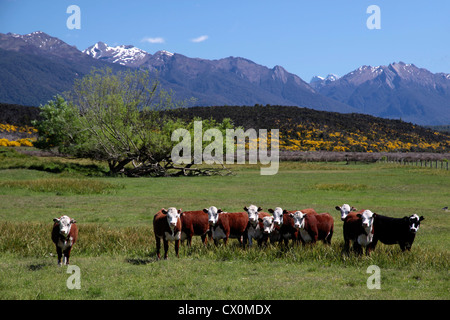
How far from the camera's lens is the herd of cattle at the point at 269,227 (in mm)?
12898

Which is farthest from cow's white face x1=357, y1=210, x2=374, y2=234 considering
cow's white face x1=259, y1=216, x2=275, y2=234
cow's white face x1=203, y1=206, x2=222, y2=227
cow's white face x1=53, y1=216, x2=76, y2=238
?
cow's white face x1=53, y1=216, x2=76, y2=238

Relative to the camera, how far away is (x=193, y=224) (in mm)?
14859

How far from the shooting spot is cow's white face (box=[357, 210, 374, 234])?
12.9 m

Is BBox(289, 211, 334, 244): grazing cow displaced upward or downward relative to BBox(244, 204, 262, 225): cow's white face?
downward

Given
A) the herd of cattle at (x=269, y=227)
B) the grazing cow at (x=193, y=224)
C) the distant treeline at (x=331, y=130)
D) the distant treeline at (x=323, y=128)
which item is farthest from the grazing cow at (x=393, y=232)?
the distant treeline at (x=331, y=130)

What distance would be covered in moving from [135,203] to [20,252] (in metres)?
13.8

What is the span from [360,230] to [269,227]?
111 inches

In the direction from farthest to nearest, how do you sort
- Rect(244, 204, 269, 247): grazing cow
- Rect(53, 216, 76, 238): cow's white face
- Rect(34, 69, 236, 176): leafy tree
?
Rect(34, 69, 236, 176): leafy tree → Rect(244, 204, 269, 247): grazing cow → Rect(53, 216, 76, 238): cow's white face

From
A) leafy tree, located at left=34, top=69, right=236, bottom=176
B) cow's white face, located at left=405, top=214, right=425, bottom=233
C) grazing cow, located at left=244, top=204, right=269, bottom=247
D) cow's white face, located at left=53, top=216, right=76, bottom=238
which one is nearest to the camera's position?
cow's white face, located at left=53, top=216, right=76, bottom=238

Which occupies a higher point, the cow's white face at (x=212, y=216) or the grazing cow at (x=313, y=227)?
the cow's white face at (x=212, y=216)

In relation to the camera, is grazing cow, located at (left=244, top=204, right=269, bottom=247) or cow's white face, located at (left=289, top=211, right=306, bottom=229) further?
grazing cow, located at (left=244, top=204, right=269, bottom=247)

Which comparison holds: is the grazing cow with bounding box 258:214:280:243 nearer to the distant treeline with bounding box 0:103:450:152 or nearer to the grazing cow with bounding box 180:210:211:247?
the grazing cow with bounding box 180:210:211:247

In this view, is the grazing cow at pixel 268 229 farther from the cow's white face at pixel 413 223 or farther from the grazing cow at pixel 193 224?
the cow's white face at pixel 413 223

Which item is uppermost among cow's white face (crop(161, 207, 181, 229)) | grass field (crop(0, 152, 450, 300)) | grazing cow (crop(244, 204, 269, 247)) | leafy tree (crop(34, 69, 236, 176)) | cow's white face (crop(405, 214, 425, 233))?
leafy tree (crop(34, 69, 236, 176))
